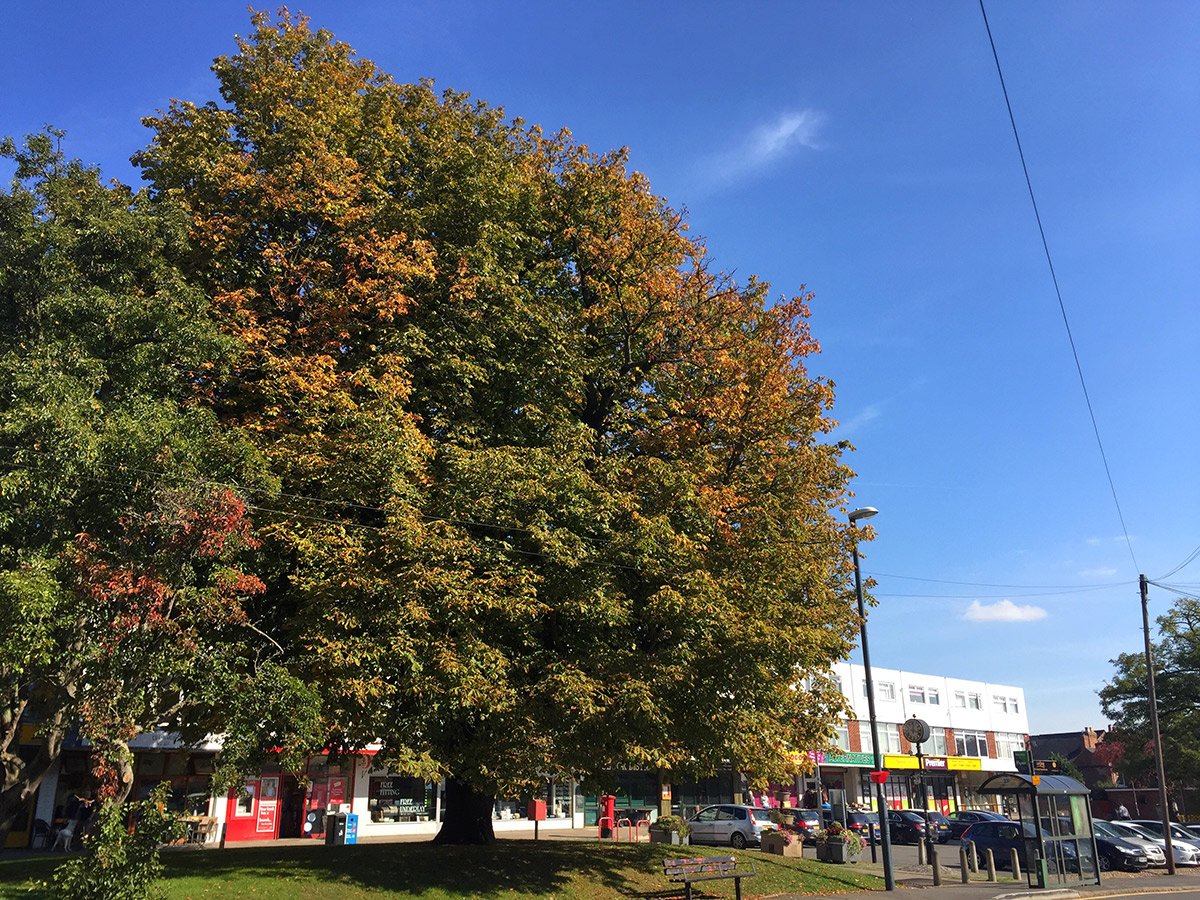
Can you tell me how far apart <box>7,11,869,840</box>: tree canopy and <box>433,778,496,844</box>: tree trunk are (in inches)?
2.8

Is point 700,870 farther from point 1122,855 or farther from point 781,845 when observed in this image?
point 1122,855

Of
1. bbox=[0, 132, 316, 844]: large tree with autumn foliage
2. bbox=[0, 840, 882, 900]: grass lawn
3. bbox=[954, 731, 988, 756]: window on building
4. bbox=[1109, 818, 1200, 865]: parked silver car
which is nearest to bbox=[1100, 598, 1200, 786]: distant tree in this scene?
bbox=[954, 731, 988, 756]: window on building

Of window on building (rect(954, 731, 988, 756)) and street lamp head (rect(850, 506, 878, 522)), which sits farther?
window on building (rect(954, 731, 988, 756))

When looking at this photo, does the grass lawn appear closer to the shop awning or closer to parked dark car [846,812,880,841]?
the shop awning

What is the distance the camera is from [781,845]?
2598 centimetres

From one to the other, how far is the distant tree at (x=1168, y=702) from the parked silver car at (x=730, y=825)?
33877 millimetres

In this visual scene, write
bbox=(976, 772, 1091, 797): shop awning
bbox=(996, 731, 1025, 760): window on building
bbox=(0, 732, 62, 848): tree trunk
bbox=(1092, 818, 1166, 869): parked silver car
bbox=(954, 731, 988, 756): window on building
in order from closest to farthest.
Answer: bbox=(0, 732, 62, 848): tree trunk, bbox=(976, 772, 1091, 797): shop awning, bbox=(1092, 818, 1166, 869): parked silver car, bbox=(954, 731, 988, 756): window on building, bbox=(996, 731, 1025, 760): window on building

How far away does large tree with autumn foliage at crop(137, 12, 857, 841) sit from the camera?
15008 millimetres

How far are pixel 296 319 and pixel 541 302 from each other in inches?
208

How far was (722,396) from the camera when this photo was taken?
61.8ft

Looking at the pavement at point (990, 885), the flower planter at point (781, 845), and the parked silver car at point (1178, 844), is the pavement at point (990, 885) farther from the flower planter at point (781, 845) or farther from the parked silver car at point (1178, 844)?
the parked silver car at point (1178, 844)

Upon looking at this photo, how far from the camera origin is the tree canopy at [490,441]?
49.0 feet

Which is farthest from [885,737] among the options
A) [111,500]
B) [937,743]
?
[111,500]

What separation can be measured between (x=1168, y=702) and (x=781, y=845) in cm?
4242
